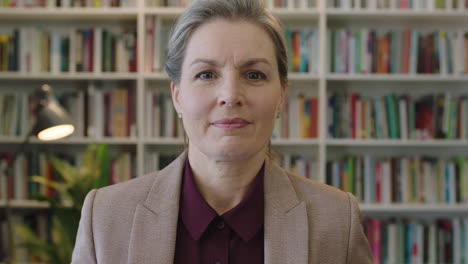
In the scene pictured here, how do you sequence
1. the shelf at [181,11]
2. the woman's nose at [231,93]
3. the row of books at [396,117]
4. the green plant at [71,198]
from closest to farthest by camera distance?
1. the woman's nose at [231,93]
2. the green plant at [71,198]
3. the shelf at [181,11]
4. the row of books at [396,117]

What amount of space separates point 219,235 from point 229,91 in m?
0.33

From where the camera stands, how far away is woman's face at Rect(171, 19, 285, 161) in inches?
43.5

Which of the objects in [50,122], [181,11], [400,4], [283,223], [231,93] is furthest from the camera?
[400,4]

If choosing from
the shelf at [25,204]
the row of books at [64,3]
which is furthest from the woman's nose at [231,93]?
the shelf at [25,204]

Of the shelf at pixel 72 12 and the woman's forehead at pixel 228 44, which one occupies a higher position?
the shelf at pixel 72 12

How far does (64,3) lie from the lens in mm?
3244

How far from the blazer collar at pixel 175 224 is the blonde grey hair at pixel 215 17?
0.86 feet

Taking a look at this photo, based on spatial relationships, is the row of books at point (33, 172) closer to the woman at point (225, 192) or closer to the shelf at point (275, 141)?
the shelf at point (275, 141)

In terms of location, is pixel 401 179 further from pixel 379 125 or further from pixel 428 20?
pixel 428 20

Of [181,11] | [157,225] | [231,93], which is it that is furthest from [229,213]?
[181,11]

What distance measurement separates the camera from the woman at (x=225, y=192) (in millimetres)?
1120

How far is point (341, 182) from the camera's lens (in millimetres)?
3328

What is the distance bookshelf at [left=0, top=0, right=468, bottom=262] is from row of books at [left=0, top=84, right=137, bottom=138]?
0.17 ft

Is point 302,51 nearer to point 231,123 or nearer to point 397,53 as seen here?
point 397,53
